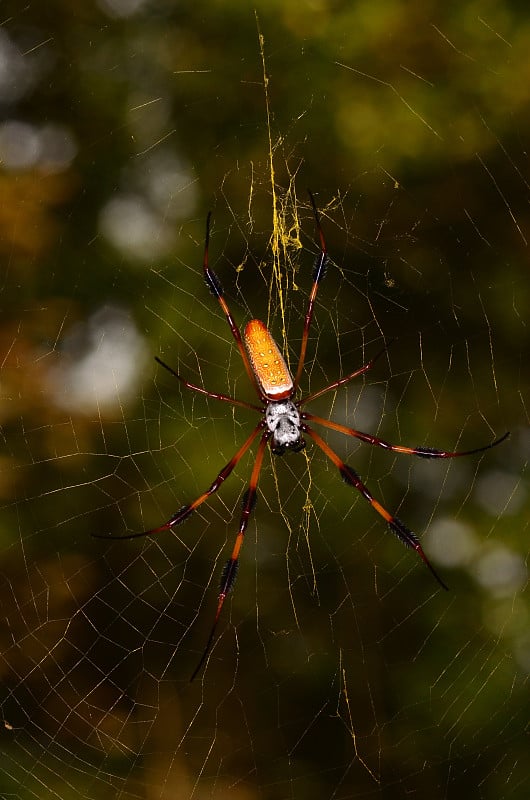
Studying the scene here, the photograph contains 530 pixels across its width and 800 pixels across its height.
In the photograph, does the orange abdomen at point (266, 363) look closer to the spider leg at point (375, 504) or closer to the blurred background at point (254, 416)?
the spider leg at point (375, 504)

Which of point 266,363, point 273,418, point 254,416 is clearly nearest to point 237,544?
point 273,418

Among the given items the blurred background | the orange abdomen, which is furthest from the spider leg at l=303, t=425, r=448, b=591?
the blurred background

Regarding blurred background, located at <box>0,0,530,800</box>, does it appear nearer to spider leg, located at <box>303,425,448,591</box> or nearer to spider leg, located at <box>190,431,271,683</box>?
spider leg, located at <box>303,425,448,591</box>

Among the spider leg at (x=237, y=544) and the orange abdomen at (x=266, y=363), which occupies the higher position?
the orange abdomen at (x=266, y=363)

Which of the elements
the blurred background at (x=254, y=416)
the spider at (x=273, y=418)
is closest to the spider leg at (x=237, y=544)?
the spider at (x=273, y=418)

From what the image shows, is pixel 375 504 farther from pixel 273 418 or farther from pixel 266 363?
pixel 266 363

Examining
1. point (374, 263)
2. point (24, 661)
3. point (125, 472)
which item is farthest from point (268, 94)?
point (24, 661)

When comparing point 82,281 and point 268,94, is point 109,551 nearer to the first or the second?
point 82,281
